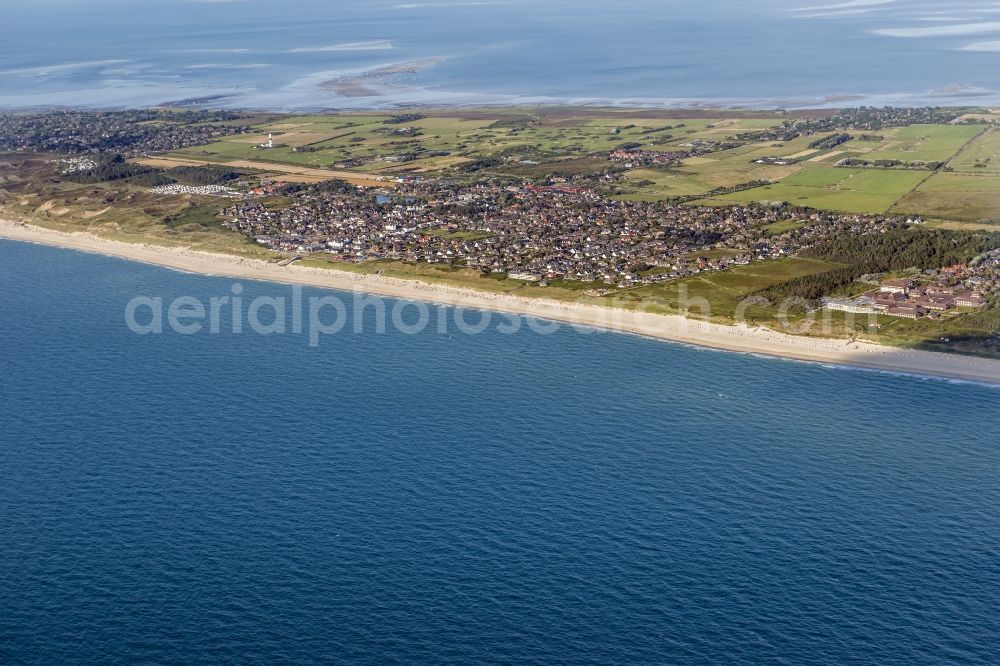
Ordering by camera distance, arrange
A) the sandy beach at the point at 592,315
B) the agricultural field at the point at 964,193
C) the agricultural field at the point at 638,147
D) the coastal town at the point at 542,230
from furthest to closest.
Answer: the agricultural field at the point at 638,147 < the agricultural field at the point at 964,193 < the coastal town at the point at 542,230 < the sandy beach at the point at 592,315

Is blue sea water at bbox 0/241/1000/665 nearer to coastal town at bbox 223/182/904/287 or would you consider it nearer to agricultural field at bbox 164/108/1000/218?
coastal town at bbox 223/182/904/287

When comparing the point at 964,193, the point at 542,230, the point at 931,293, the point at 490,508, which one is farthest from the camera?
the point at 964,193

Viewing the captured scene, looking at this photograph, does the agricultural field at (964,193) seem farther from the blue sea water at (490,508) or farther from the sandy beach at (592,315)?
the blue sea water at (490,508)

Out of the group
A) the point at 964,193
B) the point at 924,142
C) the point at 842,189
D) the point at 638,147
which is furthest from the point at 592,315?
the point at 924,142

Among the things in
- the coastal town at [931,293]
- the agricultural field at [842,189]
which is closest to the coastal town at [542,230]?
the agricultural field at [842,189]

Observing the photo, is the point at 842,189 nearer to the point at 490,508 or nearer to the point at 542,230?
the point at 542,230

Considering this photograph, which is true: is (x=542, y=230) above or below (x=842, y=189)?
below

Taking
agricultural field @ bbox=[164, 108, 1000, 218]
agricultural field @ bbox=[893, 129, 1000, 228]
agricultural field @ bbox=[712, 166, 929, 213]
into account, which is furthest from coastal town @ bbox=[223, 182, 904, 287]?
agricultural field @ bbox=[164, 108, 1000, 218]
